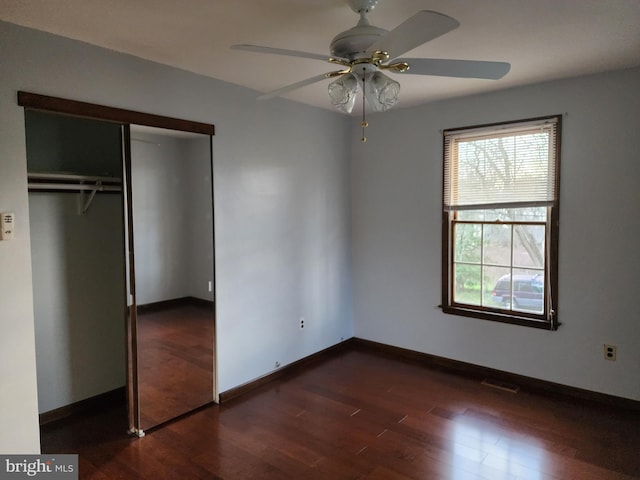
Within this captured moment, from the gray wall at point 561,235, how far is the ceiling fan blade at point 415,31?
7.41 feet

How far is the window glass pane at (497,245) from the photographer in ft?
12.0

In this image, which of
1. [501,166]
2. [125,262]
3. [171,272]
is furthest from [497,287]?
[125,262]

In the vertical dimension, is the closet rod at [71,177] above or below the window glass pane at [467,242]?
above

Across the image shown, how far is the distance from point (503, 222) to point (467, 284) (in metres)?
0.67

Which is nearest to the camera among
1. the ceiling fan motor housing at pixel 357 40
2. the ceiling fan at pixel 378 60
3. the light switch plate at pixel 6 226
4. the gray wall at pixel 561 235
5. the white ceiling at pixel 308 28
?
the ceiling fan at pixel 378 60

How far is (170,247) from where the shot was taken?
309 cm

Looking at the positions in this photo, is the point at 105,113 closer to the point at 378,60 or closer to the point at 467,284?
the point at 378,60

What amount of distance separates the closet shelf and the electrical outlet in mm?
3895

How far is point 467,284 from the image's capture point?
3941 mm

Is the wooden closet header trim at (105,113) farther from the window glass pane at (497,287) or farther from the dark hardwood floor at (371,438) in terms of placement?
the window glass pane at (497,287)

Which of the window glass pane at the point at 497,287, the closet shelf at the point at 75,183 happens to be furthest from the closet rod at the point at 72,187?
the window glass pane at the point at 497,287

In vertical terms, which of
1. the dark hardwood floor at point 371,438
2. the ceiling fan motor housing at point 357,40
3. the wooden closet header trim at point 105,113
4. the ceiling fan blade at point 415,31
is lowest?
the dark hardwood floor at point 371,438

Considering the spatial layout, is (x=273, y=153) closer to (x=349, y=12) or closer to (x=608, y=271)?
(x=349, y=12)

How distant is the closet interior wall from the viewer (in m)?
2.99
